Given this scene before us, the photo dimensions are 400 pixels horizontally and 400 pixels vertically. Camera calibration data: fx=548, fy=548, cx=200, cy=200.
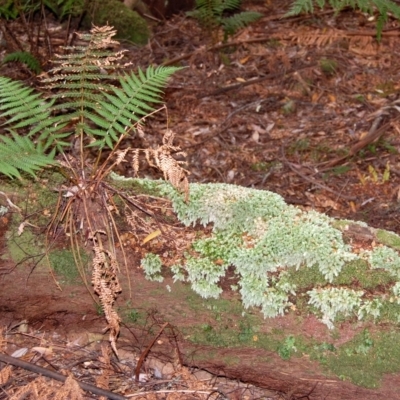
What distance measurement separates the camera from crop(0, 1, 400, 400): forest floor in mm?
2631

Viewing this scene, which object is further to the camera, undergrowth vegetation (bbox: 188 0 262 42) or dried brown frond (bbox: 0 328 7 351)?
undergrowth vegetation (bbox: 188 0 262 42)

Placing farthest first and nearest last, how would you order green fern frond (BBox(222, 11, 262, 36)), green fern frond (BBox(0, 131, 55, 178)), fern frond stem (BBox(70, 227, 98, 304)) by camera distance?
green fern frond (BBox(222, 11, 262, 36))
fern frond stem (BBox(70, 227, 98, 304))
green fern frond (BBox(0, 131, 55, 178))

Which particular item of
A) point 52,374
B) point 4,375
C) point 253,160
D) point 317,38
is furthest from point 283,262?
point 317,38

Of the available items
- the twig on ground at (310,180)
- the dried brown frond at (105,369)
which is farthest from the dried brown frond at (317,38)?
the dried brown frond at (105,369)

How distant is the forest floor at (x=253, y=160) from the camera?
263cm

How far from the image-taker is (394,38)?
5.60 m

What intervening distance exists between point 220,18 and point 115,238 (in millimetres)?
3777

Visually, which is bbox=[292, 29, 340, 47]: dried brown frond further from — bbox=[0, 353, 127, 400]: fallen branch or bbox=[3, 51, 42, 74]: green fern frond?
bbox=[0, 353, 127, 400]: fallen branch

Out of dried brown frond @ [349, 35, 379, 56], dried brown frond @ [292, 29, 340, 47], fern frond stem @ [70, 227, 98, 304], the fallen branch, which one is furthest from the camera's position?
dried brown frond @ [292, 29, 340, 47]

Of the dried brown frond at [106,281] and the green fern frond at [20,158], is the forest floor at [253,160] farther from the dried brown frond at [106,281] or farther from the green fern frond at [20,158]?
the green fern frond at [20,158]

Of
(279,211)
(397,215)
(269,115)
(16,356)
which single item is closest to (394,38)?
(269,115)

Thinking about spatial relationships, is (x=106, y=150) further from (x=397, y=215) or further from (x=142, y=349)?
(x=397, y=215)

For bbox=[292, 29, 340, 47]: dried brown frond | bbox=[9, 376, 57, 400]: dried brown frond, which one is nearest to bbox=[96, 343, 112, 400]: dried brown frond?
bbox=[9, 376, 57, 400]: dried brown frond

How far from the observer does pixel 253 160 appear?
177 inches
